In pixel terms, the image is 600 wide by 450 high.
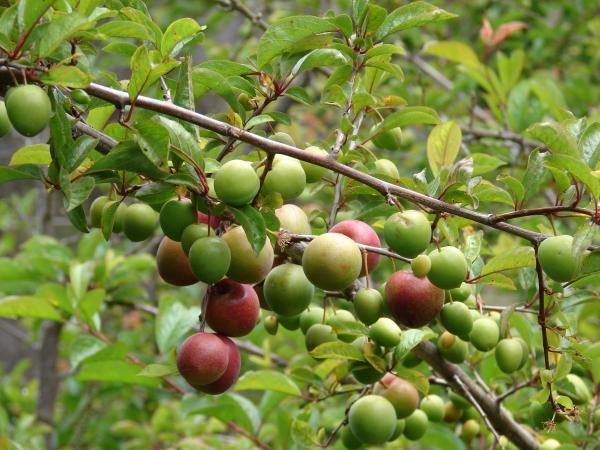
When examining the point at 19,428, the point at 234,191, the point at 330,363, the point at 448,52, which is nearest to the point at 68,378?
the point at 19,428

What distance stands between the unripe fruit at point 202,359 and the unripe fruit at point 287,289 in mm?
116

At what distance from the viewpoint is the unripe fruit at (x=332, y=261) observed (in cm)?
83

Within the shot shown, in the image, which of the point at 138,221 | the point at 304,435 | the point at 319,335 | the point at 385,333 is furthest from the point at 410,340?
the point at 138,221

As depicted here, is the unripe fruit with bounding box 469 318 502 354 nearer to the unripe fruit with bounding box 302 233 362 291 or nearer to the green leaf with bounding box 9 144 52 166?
the unripe fruit with bounding box 302 233 362 291

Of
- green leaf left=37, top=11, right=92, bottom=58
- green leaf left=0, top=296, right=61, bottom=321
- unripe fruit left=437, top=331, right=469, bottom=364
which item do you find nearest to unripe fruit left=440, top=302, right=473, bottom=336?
unripe fruit left=437, top=331, right=469, bottom=364

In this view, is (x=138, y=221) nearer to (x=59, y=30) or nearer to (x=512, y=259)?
(x=59, y=30)

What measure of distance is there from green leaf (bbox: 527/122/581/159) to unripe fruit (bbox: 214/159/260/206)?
0.37 m

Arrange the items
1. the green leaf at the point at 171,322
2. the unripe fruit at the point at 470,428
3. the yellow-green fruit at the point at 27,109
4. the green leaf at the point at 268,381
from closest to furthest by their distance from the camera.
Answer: the yellow-green fruit at the point at 27,109
the green leaf at the point at 268,381
the unripe fruit at the point at 470,428
the green leaf at the point at 171,322

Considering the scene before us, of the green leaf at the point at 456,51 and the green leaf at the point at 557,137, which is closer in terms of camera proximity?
the green leaf at the point at 557,137

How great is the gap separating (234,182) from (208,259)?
10cm

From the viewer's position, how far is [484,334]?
111cm

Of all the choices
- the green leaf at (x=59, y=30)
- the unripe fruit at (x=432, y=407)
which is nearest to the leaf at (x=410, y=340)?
the unripe fruit at (x=432, y=407)

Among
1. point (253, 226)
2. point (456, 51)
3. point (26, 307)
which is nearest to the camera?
point (253, 226)

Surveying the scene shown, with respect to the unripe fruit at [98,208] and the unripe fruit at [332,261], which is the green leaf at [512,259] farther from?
the unripe fruit at [98,208]
